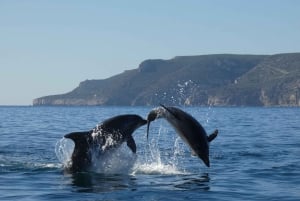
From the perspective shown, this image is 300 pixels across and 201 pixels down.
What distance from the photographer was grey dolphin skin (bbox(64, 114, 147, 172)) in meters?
22.2

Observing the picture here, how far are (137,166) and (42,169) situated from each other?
12.7ft

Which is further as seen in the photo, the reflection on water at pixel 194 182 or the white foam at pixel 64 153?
the white foam at pixel 64 153

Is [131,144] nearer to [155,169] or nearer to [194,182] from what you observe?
[155,169]

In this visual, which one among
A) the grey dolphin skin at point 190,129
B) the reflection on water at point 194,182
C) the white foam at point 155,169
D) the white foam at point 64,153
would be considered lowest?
the reflection on water at point 194,182

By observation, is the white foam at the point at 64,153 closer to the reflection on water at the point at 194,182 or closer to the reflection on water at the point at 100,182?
the reflection on water at the point at 100,182

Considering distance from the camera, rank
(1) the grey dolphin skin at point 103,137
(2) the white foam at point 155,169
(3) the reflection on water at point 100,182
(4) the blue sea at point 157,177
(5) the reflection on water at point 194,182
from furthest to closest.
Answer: (2) the white foam at point 155,169
(1) the grey dolphin skin at point 103,137
(5) the reflection on water at point 194,182
(3) the reflection on water at point 100,182
(4) the blue sea at point 157,177

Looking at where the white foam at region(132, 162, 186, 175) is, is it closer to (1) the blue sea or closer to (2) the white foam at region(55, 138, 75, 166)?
(1) the blue sea

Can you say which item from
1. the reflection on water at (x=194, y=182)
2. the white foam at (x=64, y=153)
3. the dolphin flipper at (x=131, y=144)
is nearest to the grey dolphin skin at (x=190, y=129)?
the reflection on water at (x=194, y=182)

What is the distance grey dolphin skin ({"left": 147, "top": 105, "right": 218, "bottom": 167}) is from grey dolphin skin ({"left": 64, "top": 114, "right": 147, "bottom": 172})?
1855 millimetres

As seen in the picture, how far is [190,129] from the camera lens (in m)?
20.1

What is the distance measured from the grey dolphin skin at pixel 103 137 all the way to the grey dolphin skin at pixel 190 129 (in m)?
1.85

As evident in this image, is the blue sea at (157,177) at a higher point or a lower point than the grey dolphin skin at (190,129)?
lower

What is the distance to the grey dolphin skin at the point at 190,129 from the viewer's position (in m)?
20.0

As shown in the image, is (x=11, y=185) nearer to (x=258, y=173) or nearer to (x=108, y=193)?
(x=108, y=193)
